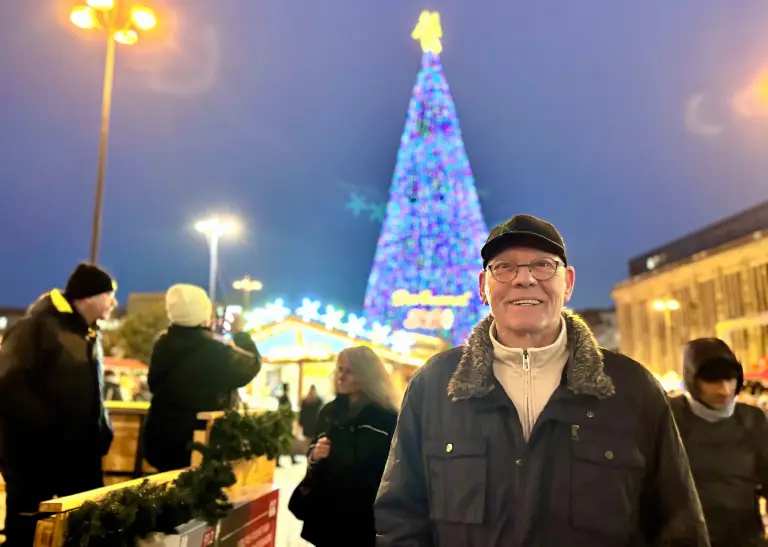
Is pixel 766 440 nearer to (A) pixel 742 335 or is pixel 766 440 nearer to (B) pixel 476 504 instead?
(B) pixel 476 504

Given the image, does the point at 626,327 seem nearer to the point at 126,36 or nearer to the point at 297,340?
the point at 297,340

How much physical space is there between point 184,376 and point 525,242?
3.09m

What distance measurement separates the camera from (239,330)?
19.9 feet

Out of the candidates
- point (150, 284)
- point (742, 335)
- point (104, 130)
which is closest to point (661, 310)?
point (742, 335)

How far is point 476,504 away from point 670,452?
73 centimetres

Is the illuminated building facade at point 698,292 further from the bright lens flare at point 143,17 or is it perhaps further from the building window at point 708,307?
the bright lens flare at point 143,17

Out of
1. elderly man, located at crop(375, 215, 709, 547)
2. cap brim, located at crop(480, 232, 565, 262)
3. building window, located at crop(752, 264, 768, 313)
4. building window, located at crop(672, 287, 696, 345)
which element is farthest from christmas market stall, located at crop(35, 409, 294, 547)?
building window, located at crop(672, 287, 696, 345)

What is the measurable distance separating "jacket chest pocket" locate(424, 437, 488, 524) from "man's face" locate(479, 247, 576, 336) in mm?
475

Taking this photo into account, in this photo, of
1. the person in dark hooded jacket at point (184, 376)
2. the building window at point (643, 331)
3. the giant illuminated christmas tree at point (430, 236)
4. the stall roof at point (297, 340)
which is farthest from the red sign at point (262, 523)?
the building window at point (643, 331)

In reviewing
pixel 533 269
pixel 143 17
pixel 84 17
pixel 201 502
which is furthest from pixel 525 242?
pixel 84 17

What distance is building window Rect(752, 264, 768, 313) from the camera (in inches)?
1512

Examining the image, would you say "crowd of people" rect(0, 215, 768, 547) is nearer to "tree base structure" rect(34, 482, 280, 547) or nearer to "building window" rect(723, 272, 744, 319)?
"tree base structure" rect(34, 482, 280, 547)

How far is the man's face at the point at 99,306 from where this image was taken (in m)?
4.32

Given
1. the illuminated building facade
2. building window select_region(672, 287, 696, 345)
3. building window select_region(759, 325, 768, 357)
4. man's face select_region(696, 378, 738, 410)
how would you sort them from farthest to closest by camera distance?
1. building window select_region(672, 287, 696, 345)
2. the illuminated building facade
3. building window select_region(759, 325, 768, 357)
4. man's face select_region(696, 378, 738, 410)
